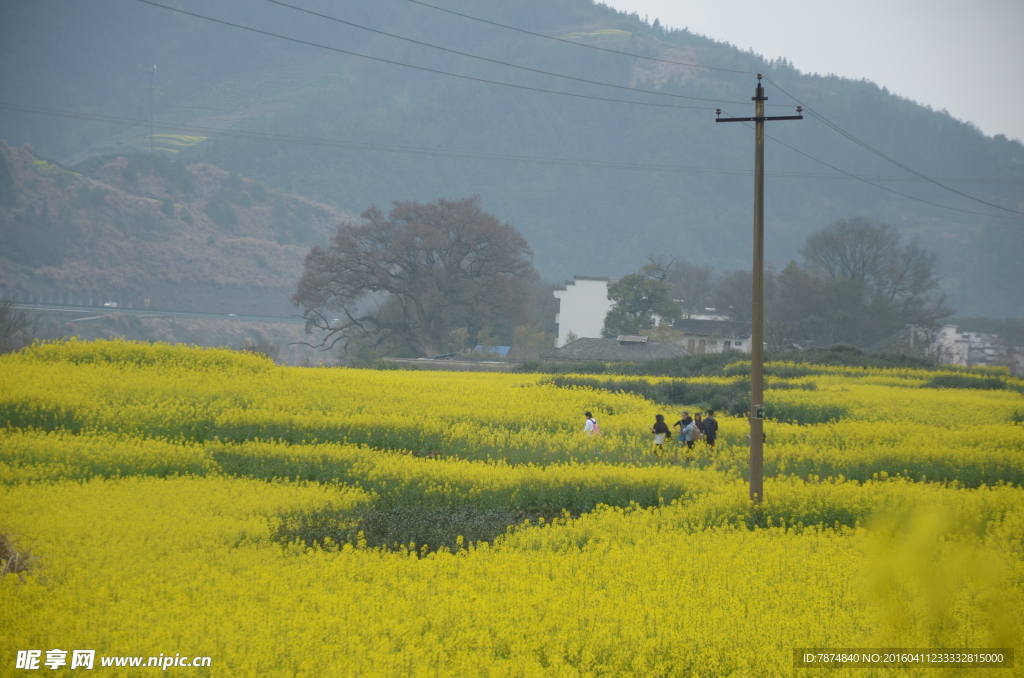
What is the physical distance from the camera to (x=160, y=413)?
20.3m

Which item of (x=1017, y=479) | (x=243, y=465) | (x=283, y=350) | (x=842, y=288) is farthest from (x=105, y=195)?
(x=1017, y=479)

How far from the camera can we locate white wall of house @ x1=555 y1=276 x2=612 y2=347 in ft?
331

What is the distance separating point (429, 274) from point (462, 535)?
5990 cm

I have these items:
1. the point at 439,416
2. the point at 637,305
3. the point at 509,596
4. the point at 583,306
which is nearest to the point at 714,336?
the point at 637,305

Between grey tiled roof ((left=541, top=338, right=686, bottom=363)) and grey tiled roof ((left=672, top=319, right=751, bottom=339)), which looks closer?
grey tiled roof ((left=541, top=338, right=686, bottom=363))

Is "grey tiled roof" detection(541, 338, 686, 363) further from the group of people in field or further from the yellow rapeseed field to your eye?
the group of people in field

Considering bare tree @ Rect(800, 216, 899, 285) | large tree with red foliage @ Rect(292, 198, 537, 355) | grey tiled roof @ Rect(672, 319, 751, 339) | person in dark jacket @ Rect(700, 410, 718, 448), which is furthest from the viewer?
bare tree @ Rect(800, 216, 899, 285)

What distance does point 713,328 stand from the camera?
9050cm

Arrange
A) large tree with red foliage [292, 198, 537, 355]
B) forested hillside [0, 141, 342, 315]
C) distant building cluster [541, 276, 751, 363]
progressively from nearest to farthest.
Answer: distant building cluster [541, 276, 751, 363]
large tree with red foliage [292, 198, 537, 355]
forested hillside [0, 141, 342, 315]

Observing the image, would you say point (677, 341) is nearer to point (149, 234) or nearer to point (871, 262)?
point (871, 262)

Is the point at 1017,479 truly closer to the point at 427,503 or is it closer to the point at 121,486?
the point at 427,503

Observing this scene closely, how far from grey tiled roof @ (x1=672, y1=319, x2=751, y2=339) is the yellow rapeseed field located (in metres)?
61.0

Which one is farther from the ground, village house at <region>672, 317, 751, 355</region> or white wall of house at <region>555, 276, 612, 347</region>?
white wall of house at <region>555, 276, 612, 347</region>

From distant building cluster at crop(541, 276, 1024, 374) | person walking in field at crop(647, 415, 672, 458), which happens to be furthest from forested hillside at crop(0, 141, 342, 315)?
person walking in field at crop(647, 415, 672, 458)
